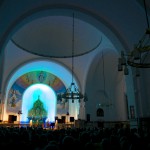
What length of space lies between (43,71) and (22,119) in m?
6.26

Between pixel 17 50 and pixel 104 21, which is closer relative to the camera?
pixel 104 21

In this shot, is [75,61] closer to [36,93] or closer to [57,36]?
[57,36]

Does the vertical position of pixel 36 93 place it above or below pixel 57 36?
below

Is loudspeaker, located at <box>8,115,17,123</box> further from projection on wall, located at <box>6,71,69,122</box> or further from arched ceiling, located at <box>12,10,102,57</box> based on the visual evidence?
arched ceiling, located at <box>12,10,102,57</box>

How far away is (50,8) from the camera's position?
30.7 ft

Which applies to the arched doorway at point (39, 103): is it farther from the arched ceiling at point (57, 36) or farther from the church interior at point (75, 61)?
the arched ceiling at point (57, 36)

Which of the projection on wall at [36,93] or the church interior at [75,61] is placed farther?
the projection on wall at [36,93]

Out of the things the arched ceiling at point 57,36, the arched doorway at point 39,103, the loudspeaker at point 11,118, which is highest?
the arched ceiling at point 57,36

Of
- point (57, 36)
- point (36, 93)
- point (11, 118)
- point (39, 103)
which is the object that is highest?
point (57, 36)

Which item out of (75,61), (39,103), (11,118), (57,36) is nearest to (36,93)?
(39,103)

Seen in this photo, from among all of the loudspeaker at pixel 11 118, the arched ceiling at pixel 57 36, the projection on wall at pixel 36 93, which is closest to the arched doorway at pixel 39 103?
the projection on wall at pixel 36 93

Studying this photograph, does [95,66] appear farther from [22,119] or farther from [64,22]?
[22,119]

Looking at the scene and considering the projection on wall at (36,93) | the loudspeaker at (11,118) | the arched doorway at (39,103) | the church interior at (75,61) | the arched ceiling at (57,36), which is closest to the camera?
the church interior at (75,61)

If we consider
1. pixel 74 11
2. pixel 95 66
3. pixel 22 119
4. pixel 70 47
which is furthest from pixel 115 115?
pixel 74 11
